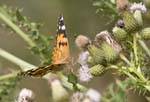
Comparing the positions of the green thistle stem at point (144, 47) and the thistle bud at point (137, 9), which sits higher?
the thistle bud at point (137, 9)

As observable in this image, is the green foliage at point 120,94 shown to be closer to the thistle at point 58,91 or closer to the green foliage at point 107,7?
the thistle at point 58,91

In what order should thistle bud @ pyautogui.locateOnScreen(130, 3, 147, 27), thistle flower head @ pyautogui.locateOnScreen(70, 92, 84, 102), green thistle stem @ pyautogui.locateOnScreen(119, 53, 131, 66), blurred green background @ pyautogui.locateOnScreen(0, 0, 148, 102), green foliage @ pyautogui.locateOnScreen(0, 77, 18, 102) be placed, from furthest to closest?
blurred green background @ pyautogui.locateOnScreen(0, 0, 148, 102) → green foliage @ pyautogui.locateOnScreen(0, 77, 18, 102) → thistle bud @ pyautogui.locateOnScreen(130, 3, 147, 27) → thistle flower head @ pyautogui.locateOnScreen(70, 92, 84, 102) → green thistle stem @ pyautogui.locateOnScreen(119, 53, 131, 66)

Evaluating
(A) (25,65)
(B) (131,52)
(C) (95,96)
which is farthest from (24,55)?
(B) (131,52)

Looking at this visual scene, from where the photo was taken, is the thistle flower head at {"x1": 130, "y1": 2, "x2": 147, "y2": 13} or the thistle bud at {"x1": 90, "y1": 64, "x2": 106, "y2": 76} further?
the thistle flower head at {"x1": 130, "y1": 2, "x2": 147, "y2": 13}

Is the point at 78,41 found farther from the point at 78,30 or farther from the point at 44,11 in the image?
the point at 44,11

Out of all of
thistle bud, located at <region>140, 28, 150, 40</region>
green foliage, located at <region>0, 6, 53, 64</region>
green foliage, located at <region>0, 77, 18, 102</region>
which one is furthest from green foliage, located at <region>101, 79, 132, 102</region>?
green foliage, located at <region>0, 77, 18, 102</region>

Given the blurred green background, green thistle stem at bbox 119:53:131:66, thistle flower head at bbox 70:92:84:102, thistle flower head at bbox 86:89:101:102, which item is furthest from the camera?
the blurred green background

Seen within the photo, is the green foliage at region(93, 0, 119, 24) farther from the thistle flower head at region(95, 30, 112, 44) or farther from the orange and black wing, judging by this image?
the orange and black wing

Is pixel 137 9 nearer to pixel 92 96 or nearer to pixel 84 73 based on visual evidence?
pixel 84 73

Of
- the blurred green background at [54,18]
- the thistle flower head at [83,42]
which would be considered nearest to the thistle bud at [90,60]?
the thistle flower head at [83,42]

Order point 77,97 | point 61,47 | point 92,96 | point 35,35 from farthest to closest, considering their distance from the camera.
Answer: point 35,35, point 92,96, point 77,97, point 61,47

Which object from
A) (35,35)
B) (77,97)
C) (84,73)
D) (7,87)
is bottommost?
(77,97)

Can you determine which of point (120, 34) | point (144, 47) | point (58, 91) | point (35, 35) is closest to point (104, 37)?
point (120, 34)
